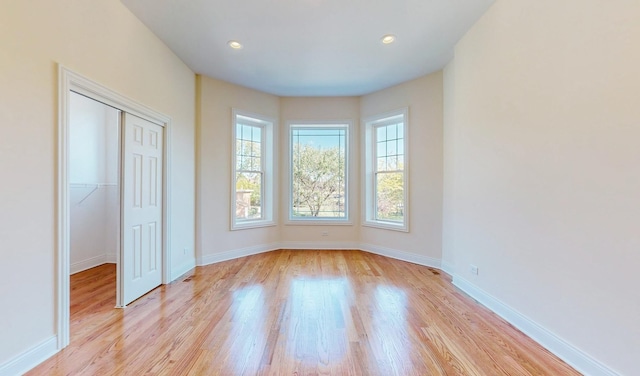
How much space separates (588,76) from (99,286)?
4866mm

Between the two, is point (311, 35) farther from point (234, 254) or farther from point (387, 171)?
point (234, 254)

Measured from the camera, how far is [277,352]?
189 centimetres

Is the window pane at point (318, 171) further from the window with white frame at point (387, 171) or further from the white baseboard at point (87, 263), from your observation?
the white baseboard at point (87, 263)

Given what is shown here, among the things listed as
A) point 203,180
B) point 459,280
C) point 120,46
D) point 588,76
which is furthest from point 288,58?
point 459,280

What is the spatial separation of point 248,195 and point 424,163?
2986 millimetres

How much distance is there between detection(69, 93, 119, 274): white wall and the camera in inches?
145

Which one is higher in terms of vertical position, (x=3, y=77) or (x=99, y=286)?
(x=3, y=77)

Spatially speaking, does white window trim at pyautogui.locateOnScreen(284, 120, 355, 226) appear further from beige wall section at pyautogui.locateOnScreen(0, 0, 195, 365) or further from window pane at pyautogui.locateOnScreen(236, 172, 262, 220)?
beige wall section at pyautogui.locateOnScreen(0, 0, 195, 365)

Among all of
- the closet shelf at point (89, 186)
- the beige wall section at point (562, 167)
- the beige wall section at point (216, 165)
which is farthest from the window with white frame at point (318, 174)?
the closet shelf at point (89, 186)

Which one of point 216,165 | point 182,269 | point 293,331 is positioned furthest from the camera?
point 216,165

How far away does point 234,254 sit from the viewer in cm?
438

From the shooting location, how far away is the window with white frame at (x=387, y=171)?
4406 millimetres

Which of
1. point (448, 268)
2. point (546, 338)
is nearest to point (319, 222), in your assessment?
point (448, 268)

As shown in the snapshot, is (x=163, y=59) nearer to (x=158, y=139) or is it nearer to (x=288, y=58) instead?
(x=158, y=139)
